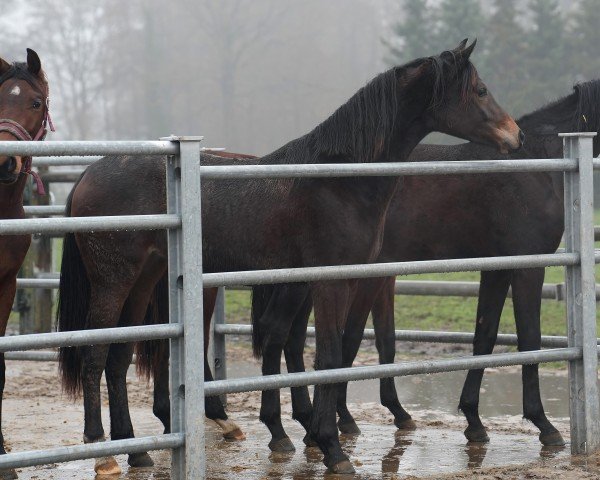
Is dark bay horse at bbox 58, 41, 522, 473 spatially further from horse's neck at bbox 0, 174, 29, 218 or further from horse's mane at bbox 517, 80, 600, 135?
horse's mane at bbox 517, 80, 600, 135

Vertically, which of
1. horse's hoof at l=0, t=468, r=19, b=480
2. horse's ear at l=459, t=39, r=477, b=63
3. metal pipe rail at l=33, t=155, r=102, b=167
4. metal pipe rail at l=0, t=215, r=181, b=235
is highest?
horse's ear at l=459, t=39, r=477, b=63

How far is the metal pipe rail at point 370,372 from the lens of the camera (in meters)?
3.84

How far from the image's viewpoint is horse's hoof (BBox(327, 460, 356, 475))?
4.52 meters

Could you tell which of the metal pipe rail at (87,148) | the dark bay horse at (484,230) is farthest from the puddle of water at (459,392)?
the metal pipe rail at (87,148)

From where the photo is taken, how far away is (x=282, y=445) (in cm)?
520

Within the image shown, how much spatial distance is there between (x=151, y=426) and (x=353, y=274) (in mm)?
2282

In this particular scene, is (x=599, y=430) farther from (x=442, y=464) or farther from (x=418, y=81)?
(x=418, y=81)

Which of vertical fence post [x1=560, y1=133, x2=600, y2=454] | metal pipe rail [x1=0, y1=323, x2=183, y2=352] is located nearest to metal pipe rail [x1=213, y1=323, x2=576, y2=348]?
vertical fence post [x1=560, y1=133, x2=600, y2=454]

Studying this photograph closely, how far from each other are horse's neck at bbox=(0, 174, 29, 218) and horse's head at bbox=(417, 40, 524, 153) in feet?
6.63

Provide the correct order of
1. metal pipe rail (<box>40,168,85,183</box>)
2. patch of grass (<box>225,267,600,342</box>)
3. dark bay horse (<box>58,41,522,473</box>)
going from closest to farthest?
dark bay horse (<box>58,41,522,473</box>)
metal pipe rail (<box>40,168,85,183</box>)
patch of grass (<box>225,267,600,342</box>)

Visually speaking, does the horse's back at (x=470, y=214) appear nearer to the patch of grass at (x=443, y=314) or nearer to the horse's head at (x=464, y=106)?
the horse's head at (x=464, y=106)

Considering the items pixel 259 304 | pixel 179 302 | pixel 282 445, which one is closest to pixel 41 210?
pixel 259 304

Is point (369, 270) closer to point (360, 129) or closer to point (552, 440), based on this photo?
point (360, 129)

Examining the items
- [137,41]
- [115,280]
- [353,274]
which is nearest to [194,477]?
[353,274]
